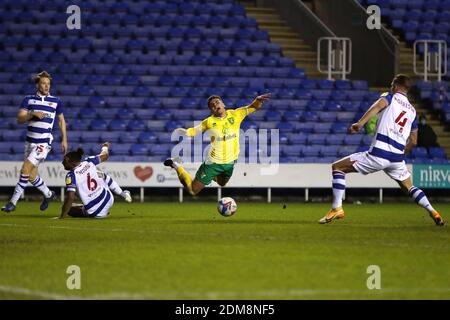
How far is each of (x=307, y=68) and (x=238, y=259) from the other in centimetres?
1998

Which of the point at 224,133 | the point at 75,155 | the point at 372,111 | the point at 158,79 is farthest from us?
the point at 158,79

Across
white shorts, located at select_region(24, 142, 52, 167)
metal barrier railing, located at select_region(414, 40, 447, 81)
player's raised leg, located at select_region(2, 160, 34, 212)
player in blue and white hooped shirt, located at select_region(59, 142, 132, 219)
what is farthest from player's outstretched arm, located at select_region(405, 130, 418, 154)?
metal barrier railing, located at select_region(414, 40, 447, 81)

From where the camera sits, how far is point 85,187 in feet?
50.0

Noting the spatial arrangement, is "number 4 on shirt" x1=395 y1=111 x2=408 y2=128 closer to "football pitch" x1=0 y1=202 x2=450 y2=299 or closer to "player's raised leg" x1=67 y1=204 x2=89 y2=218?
"football pitch" x1=0 y1=202 x2=450 y2=299

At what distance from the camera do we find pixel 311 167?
78.1 ft

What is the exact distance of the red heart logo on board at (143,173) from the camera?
23234 millimetres

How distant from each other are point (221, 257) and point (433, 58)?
64.0 feet

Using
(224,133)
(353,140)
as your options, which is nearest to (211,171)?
(224,133)

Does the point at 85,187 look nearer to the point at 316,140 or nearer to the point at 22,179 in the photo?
the point at 22,179

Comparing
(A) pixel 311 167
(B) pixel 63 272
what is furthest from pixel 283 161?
(B) pixel 63 272

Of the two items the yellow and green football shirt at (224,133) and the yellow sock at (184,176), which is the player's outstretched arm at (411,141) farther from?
the yellow sock at (184,176)

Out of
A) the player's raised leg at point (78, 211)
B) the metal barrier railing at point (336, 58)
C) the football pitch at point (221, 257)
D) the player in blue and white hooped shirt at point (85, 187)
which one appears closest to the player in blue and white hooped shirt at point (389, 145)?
the football pitch at point (221, 257)

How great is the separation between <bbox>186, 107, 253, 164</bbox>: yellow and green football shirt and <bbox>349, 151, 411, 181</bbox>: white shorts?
2666 mm

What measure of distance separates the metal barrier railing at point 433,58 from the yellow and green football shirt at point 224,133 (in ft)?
39.4
